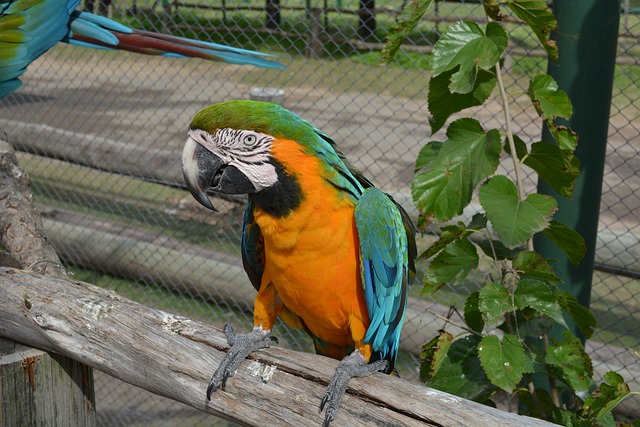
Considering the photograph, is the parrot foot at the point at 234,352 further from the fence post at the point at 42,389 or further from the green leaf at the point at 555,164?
the green leaf at the point at 555,164

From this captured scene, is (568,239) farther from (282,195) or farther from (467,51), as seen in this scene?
(282,195)

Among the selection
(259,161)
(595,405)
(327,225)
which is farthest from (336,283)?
(595,405)

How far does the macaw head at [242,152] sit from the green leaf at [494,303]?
44 centimetres

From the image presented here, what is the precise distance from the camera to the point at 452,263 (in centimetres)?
155

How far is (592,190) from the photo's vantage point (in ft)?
6.25

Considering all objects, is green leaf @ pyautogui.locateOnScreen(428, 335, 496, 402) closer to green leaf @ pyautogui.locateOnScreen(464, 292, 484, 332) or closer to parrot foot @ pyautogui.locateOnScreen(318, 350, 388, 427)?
green leaf @ pyautogui.locateOnScreen(464, 292, 484, 332)

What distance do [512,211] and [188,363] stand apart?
71 centimetres

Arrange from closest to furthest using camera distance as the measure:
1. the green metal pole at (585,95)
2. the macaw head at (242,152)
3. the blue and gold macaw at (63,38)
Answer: the macaw head at (242,152) < the green metal pole at (585,95) < the blue and gold macaw at (63,38)

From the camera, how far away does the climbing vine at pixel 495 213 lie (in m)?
1.45

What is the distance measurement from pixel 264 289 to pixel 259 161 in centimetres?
36

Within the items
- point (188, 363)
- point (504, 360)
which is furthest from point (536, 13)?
point (188, 363)

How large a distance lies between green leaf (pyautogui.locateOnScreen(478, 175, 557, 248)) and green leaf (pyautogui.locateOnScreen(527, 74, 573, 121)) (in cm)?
16

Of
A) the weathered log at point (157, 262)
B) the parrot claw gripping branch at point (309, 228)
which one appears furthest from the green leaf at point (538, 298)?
the weathered log at point (157, 262)

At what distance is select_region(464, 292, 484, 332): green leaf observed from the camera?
5.12 ft
